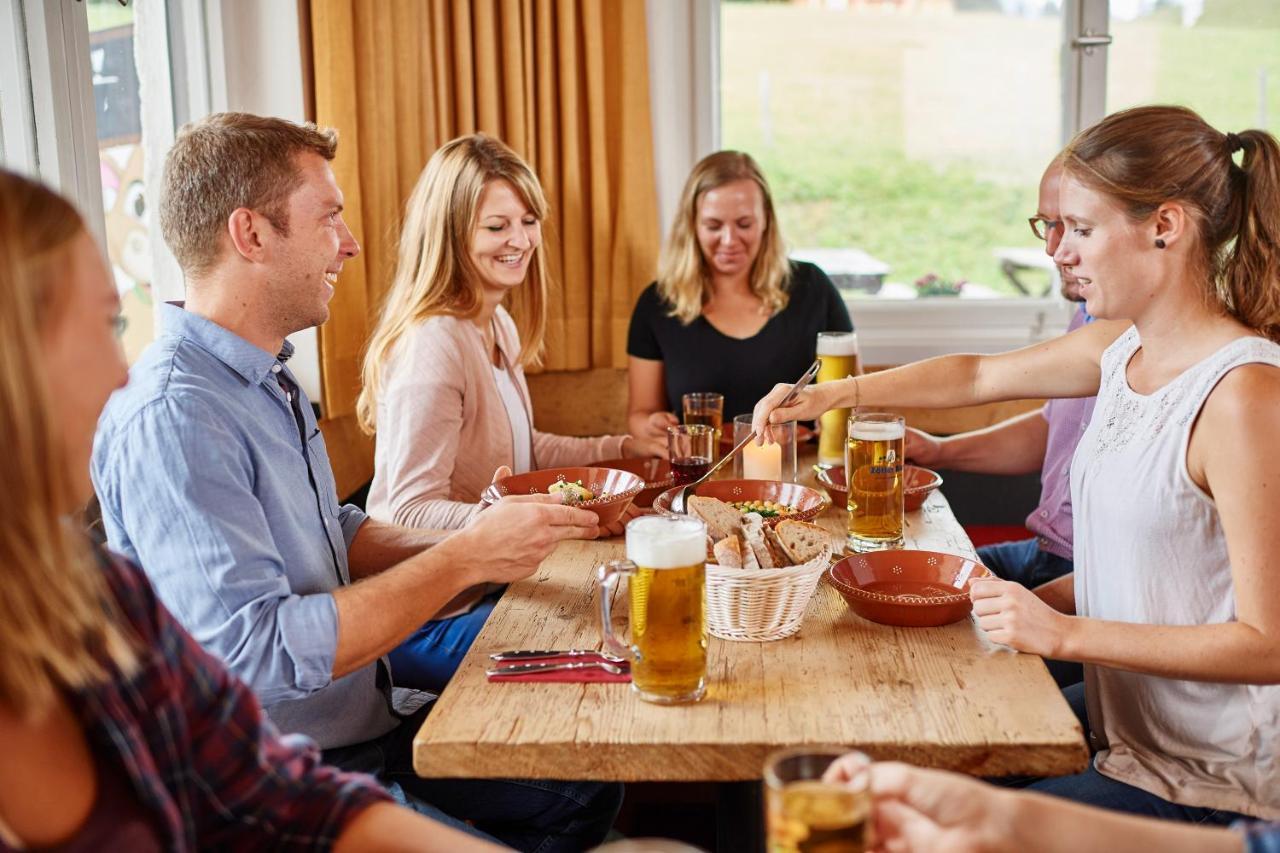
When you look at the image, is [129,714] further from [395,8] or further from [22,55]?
[395,8]

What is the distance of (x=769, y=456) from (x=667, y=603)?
0.93 m

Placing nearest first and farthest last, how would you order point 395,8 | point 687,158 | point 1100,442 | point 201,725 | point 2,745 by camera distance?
1. point 2,745
2. point 201,725
3. point 1100,442
4. point 395,8
5. point 687,158

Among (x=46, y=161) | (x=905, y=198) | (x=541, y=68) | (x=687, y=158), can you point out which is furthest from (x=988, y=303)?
(x=46, y=161)

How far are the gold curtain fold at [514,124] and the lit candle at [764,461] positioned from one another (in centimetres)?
126

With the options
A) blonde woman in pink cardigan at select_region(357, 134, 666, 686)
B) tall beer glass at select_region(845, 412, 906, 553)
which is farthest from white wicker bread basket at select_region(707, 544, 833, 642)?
blonde woman in pink cardigan at select_region(357, 134, 666, 686)

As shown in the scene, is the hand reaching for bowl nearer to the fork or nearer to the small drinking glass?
the fork

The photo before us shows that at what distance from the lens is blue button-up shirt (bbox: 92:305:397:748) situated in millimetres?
1412

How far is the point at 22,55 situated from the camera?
2.09m

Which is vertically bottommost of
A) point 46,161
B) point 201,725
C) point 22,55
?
point 201,725

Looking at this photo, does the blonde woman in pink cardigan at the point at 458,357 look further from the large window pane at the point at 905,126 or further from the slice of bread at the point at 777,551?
the large window pane at the point at 905,126

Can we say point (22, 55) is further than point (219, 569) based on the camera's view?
Yes

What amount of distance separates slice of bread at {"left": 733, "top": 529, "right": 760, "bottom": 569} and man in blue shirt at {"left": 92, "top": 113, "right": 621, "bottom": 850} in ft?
0.86

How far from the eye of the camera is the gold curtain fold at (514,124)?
3.04 meters

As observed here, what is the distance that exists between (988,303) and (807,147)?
78 centimetres
